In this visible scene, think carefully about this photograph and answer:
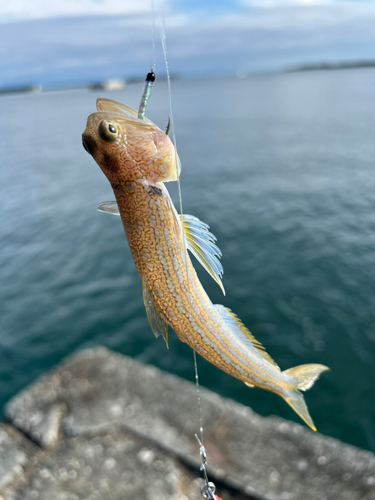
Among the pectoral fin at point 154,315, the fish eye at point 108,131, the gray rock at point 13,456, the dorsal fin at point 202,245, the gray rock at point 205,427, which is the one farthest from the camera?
the gray rock at point 13,456

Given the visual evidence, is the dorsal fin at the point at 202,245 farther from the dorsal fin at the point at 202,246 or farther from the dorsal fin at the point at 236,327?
the dorsal fin at the point at 236,327

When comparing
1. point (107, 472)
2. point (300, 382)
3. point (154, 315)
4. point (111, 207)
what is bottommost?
point (107, 472)

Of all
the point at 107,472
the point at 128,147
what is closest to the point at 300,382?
the point at 128,147

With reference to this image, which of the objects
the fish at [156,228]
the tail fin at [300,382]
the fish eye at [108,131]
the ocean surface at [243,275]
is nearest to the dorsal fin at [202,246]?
the fish at [156,228]

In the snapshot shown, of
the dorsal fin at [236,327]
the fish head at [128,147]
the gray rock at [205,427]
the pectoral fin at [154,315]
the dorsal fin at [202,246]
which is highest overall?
the fish head at [128,147]

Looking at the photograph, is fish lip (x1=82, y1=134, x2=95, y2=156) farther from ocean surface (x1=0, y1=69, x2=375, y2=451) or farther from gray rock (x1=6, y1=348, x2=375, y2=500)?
ocean surface (x1=0, y1=69, x2=375, y2=451)

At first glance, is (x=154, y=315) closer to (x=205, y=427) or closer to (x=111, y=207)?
(x=111, y=207)
